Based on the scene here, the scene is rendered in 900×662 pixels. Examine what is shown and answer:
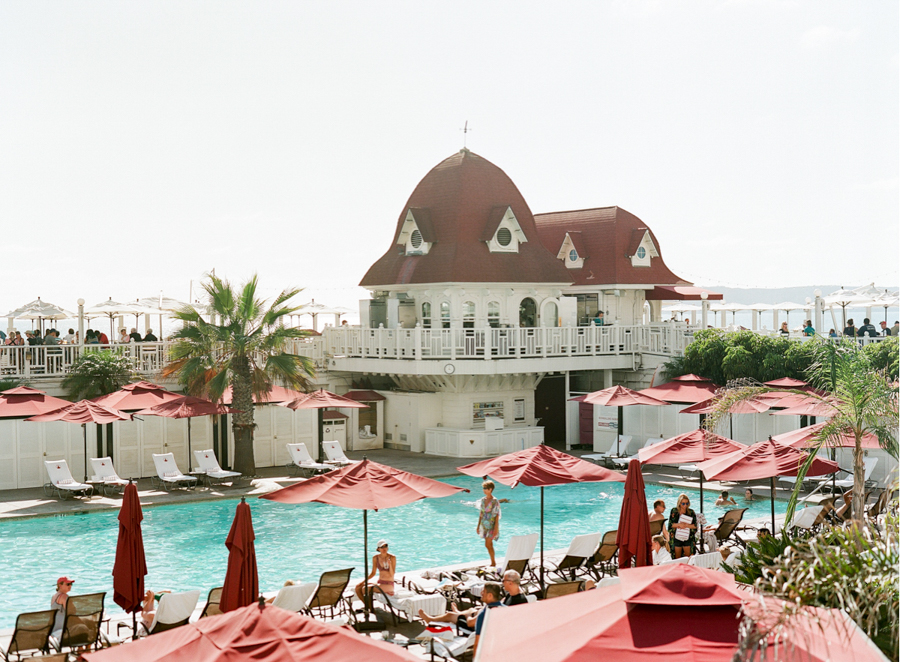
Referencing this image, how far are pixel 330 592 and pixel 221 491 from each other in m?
11.0

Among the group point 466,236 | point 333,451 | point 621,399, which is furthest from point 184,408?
point 466,236

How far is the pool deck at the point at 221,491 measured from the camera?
2061 cm

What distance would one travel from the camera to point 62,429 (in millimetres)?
23469

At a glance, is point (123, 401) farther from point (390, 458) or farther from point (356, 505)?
point (356, 505)

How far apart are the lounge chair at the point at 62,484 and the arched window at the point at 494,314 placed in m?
13.6

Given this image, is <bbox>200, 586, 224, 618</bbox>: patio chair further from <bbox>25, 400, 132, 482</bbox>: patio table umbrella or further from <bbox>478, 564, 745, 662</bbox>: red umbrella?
<bbox>25, 400, 132, 482</bbox>: patio table umbrella

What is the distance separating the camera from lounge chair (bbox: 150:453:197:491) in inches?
900

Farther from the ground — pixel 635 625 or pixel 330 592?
pixel 635 625

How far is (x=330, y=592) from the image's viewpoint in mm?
12469

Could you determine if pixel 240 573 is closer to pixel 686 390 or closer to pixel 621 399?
pixel 621 399

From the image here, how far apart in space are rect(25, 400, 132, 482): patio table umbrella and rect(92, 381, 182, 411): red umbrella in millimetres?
845

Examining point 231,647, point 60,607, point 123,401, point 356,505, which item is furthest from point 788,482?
point 231,647

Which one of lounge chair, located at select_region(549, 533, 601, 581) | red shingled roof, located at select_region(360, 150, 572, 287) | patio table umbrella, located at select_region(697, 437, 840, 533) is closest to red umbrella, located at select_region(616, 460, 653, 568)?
lounge chair, located at select_region(549, 533, 601, 581)

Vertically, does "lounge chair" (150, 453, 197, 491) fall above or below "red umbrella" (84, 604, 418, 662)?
below
